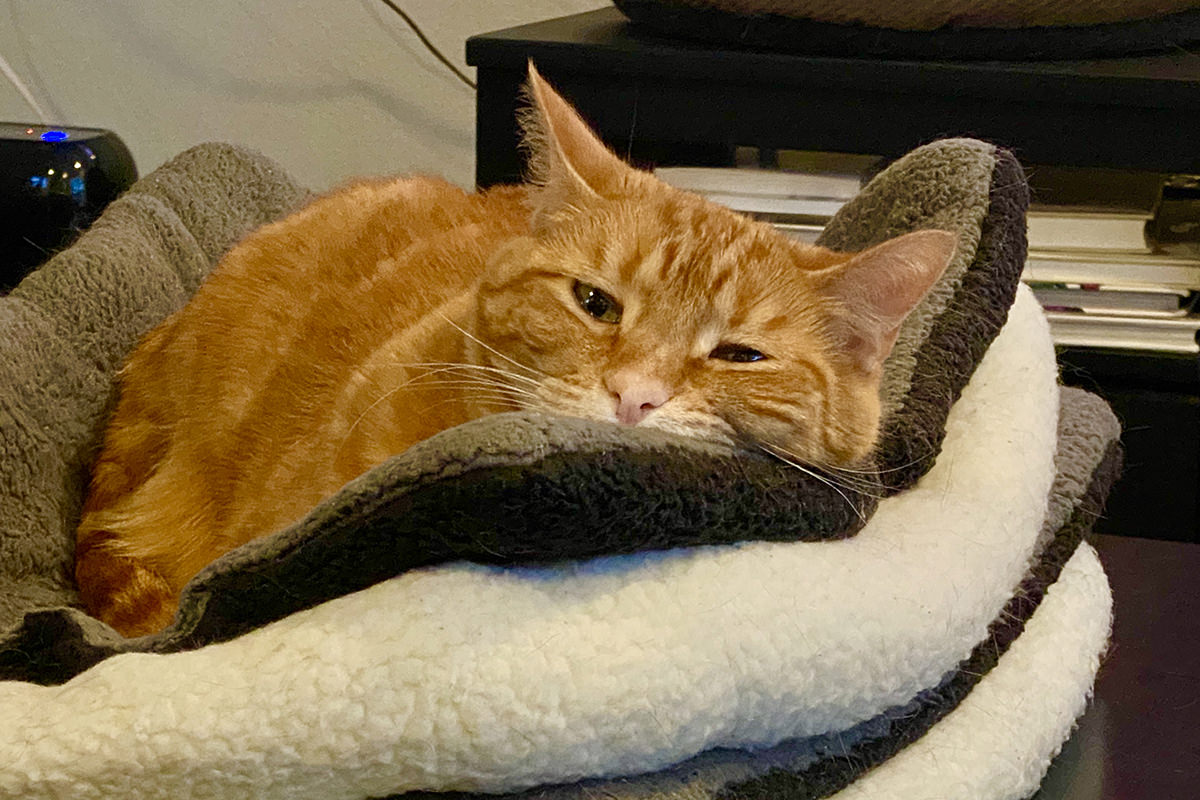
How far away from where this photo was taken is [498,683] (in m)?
0.63

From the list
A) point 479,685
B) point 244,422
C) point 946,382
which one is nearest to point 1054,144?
point 946,382

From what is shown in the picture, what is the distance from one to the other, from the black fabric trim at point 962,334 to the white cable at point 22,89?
6.90ft

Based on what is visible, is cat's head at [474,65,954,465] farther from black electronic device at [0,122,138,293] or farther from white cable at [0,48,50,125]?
white cable at [0,48,50,125]

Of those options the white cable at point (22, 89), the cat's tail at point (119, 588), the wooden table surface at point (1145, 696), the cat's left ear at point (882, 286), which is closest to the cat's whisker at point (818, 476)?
the cat's left ear at point (882, 286)

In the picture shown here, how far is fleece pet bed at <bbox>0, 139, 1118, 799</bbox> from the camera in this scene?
0.63 meters

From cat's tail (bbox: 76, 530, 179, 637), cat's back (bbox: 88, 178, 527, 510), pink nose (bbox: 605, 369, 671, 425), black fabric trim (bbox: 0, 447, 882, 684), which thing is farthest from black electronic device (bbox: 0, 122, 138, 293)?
pink nose (bbox: 605, 369, 671, 425)

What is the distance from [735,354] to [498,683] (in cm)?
40

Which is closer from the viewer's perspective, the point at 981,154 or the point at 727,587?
the point at 727,587

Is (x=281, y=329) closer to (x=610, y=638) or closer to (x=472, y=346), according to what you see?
(x=472, y=346)

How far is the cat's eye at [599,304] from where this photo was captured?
955 mm

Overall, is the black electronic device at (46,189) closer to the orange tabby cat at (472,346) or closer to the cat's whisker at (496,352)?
the orange tabby cat at (472,346)

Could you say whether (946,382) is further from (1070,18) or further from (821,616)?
(1070,18)

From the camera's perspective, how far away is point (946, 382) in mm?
992

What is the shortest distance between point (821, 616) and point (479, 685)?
0.24 metres
